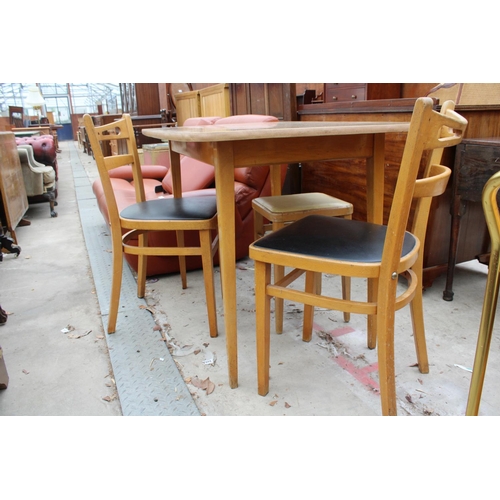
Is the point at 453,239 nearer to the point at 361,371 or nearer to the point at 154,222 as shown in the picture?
the point at 361,371

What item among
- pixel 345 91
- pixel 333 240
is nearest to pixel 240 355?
pixel 333 240

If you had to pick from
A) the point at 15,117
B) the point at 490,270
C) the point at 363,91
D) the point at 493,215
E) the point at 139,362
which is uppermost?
the point at 363,91

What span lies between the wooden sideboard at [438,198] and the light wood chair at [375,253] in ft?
2.60

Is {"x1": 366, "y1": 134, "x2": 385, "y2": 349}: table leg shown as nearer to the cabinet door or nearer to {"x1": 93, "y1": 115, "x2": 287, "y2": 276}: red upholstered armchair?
{"x1": 93, "y1": 115, "x2": 287, "y2": 276}: red upholstered armchair

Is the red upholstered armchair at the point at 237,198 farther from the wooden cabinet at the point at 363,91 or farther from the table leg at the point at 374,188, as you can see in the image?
the wooden cabinet at the point at 363,91

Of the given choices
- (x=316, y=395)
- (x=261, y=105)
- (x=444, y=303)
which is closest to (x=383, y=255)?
(x=316, y=395)

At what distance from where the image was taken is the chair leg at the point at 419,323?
1.47 m

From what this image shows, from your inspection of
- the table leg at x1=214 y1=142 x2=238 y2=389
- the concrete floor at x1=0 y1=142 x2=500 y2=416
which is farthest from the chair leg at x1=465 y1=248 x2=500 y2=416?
the table leg at x1=214 y1=142 x2=238 y2=389

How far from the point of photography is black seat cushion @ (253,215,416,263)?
3.95ft

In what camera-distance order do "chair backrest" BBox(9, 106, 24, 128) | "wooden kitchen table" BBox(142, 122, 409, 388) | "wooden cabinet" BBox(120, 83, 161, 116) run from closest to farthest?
"wooden kitchen table" BBox(142, 122, 409, 388)
"wooden cabinet" BBox(120, 83, 161, 116)
"chair backrest" BBox(9, 106, 24, 128)

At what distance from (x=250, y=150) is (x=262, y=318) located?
1.81 ft

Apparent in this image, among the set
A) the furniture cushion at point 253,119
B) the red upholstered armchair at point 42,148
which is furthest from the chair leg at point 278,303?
→ the red upholstered armchair at point 42,148

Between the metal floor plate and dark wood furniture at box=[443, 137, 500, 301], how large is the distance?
145cm

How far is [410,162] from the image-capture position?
1014mm
